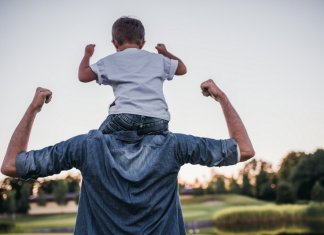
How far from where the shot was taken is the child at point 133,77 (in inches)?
68.0

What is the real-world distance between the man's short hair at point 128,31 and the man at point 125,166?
0.47m

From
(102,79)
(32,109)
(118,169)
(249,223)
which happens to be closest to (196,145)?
(118,169)

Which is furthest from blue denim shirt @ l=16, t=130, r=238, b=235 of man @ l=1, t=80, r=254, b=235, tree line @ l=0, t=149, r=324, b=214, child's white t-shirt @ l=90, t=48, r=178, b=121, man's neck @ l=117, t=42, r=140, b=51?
tree line @ l=0, t=149, r=324, b=214

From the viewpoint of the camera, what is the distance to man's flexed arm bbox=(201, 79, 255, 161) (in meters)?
1.68

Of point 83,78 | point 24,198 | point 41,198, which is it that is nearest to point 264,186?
point 41,198

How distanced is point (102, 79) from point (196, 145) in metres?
0.50

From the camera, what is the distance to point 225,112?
5.74 ft

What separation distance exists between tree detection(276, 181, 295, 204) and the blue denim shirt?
1600 inches

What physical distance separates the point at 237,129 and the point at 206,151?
0.16 meters

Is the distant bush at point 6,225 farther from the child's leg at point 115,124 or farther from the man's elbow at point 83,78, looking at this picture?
the child's leg at point 115,124

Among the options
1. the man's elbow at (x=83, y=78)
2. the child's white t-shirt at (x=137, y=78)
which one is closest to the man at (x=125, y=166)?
the child's white t-shirt at (x=137, y=78)

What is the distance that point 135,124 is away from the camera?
171cm

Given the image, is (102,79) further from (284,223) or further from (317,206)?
(317,206)

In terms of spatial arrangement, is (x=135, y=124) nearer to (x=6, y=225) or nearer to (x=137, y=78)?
(x=137, y=78)
